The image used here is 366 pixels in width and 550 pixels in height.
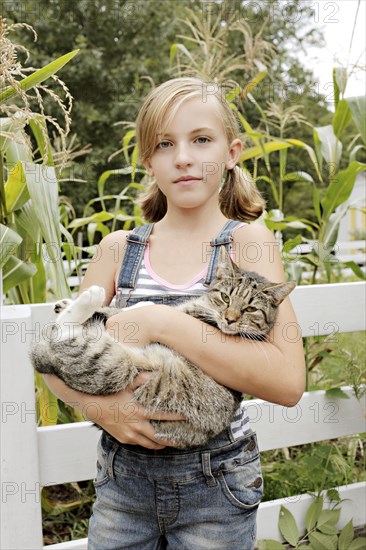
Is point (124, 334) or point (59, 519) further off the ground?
point (124, 334)

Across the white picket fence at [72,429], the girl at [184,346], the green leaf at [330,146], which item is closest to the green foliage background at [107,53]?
the green leaf at [330,146]

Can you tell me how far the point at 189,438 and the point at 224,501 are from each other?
0.17 m

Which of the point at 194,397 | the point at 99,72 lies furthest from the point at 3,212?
the point at 99,72

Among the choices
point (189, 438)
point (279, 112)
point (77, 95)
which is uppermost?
point (77, 95)

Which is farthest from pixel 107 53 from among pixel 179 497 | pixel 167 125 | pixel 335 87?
pixel 179 497

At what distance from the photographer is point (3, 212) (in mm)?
1793

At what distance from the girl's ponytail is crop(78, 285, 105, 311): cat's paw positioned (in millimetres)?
532

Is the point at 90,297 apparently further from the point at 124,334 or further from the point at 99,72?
the point at 99,72

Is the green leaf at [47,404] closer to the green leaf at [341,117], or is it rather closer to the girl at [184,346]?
the girl at [184,346]

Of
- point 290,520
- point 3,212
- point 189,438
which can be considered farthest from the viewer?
point 290,520

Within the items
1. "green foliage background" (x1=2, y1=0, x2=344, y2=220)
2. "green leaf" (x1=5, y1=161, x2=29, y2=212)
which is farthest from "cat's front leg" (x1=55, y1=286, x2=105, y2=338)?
"green foliage background" (x1=2, y1=0, x2=344, y2=220)

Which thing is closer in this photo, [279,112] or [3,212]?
[3,212]

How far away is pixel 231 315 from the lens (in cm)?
132

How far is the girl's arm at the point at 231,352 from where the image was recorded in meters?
1.20
